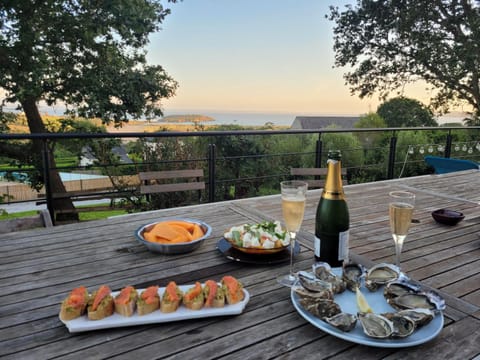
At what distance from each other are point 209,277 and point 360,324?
404mm

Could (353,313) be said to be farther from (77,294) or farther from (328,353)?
(77,294)

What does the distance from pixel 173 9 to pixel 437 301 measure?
22.3 feet

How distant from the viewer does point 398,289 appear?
83 centimetres

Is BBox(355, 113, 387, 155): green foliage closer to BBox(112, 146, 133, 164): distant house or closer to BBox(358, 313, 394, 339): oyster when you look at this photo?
BBox(112, 146, 133, 164): distant house

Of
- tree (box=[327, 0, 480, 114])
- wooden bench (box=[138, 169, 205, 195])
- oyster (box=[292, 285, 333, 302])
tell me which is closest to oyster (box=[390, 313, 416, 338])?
oyster (box=[292, 285, 333, 302])

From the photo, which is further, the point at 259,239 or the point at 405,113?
the point at 405,113

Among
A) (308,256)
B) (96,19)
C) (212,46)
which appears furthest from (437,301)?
(212,46)

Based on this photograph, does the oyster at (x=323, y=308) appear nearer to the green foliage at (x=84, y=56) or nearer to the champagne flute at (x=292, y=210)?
the champagne flute at (x=292, y=210)

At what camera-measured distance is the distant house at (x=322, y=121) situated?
9298 mm

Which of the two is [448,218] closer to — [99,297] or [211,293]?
[211,293]

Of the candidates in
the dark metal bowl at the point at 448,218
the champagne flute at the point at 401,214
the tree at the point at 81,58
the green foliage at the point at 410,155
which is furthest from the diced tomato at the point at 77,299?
the green foliage at the point at 410,155

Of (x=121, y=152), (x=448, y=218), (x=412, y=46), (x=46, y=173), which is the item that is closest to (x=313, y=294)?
(x=448, y=218)

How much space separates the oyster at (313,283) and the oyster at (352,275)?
0.07m

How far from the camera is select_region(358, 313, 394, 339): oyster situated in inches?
26.9
